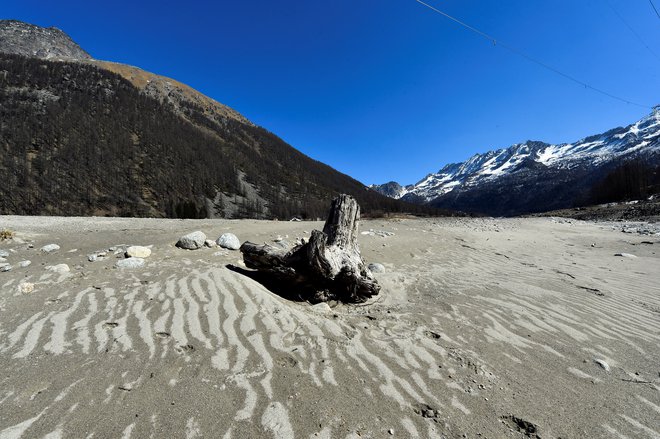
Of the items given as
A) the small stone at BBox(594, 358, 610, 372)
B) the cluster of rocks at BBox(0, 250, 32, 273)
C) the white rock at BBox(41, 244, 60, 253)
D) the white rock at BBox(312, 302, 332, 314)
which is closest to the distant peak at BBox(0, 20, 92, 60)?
the white rock at BBox(41, 244, 60, 253)

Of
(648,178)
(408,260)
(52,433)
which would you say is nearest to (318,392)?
(52,433)

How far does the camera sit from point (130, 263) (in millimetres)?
6363

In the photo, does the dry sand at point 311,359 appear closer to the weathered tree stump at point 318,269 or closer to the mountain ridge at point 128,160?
the weathered tree stump at point 318,269

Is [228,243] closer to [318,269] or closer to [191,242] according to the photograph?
[191,242]

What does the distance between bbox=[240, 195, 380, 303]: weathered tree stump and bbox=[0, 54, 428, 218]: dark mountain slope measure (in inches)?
1951

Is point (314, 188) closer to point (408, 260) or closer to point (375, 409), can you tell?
point (408, 260)

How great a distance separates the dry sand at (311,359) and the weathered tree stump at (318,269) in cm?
45

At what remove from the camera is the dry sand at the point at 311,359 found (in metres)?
2.44

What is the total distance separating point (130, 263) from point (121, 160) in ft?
253

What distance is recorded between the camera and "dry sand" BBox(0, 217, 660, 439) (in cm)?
244

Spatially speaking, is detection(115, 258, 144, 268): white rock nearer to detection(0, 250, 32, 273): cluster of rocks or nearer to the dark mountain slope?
detection(0, 250, 32, 273): cluster of rocks

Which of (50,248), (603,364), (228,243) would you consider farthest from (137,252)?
(603,364)

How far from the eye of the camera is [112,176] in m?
61.4

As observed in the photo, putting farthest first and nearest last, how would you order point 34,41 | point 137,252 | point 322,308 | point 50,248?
point 34,41 < point 50,248 < point 137,252 < point 322,308
